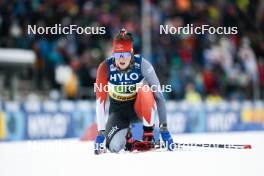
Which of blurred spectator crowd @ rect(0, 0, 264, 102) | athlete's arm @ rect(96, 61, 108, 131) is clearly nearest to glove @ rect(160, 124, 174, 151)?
athlete's arm @ rect(96, 61, 108, 131)

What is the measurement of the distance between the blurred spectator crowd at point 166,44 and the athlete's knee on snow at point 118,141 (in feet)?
17.9

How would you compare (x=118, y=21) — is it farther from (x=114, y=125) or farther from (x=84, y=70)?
(x=114, y=125)

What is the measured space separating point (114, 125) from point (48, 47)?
7102 millimetres

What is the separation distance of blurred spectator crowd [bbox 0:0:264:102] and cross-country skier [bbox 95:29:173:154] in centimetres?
541

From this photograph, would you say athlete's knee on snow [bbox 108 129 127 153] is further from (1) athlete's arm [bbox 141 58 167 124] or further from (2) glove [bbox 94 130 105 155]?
(1) athlete's arm [bbox 141 58 167 124]

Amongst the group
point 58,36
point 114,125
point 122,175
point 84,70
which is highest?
point 58,36

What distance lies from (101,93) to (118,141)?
0.45 m

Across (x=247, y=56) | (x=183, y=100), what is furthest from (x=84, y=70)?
(x=247, y=56)

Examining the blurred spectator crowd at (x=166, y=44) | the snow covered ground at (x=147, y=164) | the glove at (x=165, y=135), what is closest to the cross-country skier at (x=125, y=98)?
the glove at (x=165, y=135)

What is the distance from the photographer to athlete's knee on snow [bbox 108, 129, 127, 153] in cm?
518

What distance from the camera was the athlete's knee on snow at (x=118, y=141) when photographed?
518 centimetres

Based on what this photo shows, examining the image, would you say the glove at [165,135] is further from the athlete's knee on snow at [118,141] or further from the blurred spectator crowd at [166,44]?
the blurred spectator crowd at [166,44]

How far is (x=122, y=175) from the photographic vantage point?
471cm

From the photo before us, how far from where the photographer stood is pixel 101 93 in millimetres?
5121
